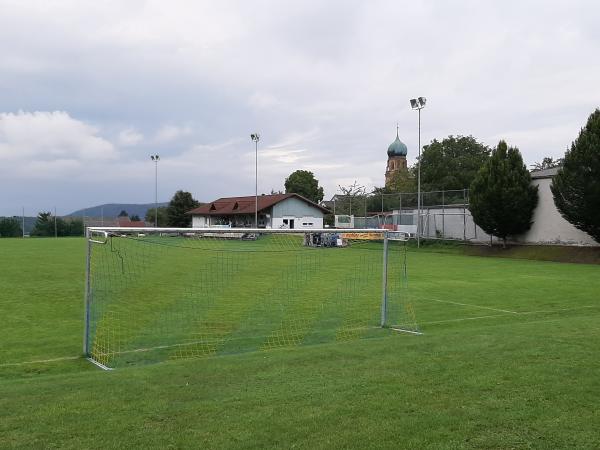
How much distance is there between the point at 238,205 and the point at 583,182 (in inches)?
1876

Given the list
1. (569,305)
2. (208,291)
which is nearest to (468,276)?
(569,305)

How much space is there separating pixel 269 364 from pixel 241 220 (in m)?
60.9

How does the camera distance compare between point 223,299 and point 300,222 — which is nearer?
point 223,299

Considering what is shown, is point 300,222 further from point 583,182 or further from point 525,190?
point 583,182

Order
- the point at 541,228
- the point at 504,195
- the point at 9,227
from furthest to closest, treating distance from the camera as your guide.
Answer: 1. the point at 9,227
2. the point at 541,228
3. the point at 504,195

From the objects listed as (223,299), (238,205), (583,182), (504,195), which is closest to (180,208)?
(238,205)

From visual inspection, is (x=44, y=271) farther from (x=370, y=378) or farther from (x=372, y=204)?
(x=372, y=204)

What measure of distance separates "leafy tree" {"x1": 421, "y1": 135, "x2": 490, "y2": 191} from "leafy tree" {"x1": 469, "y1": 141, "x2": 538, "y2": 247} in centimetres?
3155

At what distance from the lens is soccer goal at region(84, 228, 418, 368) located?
877 cm

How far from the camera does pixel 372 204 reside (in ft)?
199

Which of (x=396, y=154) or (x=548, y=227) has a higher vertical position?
(x=396, y=154)

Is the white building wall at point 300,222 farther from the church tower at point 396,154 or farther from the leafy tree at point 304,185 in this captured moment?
the church tower at point 396,154

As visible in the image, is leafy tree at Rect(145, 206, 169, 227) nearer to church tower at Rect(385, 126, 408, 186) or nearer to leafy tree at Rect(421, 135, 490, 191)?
leafy tree at Rect(421, 135, 490, 191)

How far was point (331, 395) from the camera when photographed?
17.4 feet
